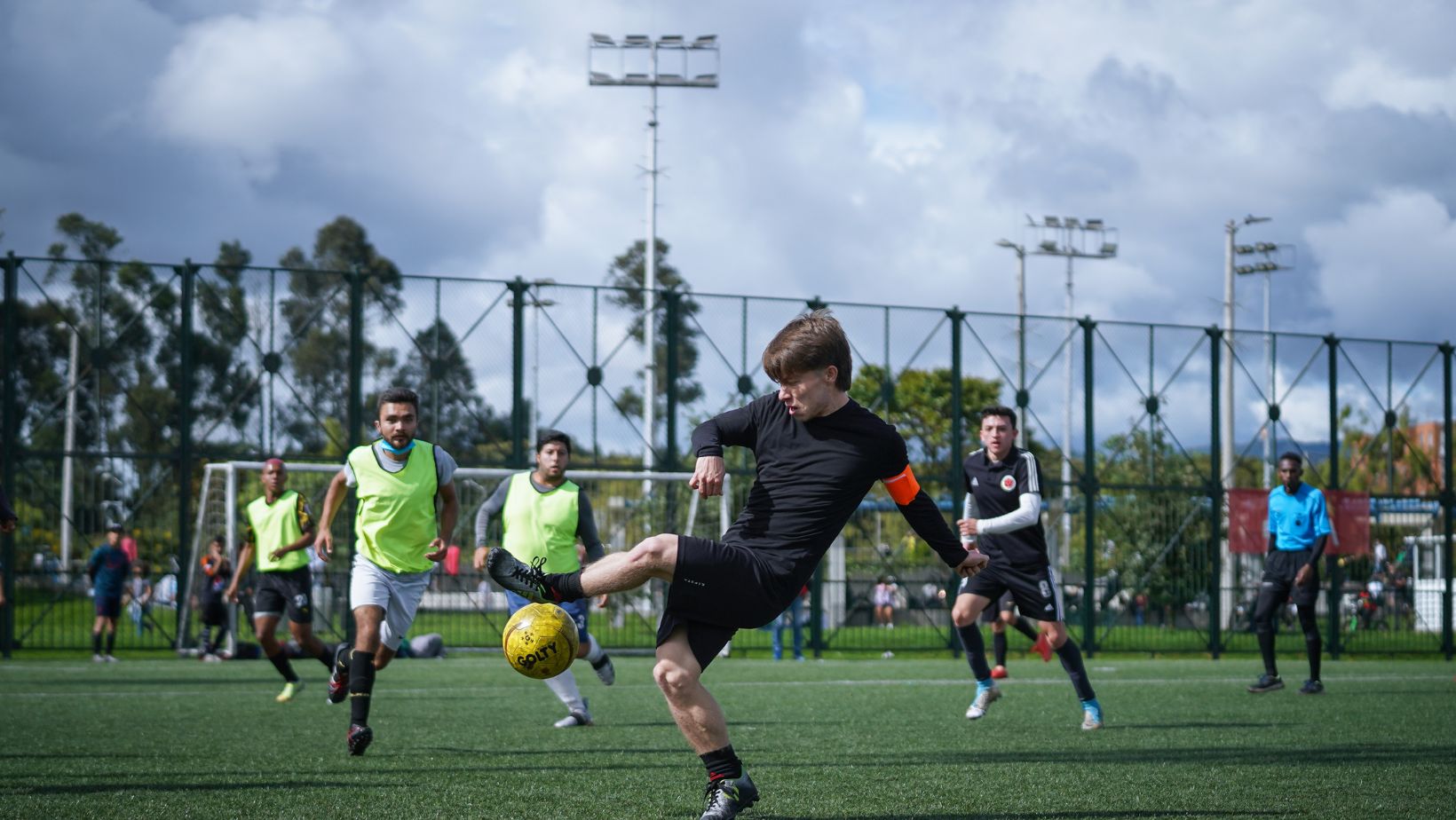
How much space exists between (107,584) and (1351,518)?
62.9ft

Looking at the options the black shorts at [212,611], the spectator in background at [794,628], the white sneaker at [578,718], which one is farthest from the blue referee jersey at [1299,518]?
the black shorts at [212,611]

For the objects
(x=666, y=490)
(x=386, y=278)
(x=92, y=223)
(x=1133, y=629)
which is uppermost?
(x=92, y=223)

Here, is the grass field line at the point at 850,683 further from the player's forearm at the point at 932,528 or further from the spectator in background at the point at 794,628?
the player's forearm at the point at 932,528

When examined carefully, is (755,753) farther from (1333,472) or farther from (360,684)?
(1333,472)

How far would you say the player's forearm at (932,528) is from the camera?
217 inches

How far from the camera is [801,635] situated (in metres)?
21.3

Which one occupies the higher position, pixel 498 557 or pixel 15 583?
pixel 498 557

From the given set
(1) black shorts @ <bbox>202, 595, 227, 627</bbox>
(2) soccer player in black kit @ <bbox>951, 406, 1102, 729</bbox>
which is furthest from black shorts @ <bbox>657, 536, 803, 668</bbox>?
(1) black shorts @ <bbox>202, 595, 227, 627</bbox>

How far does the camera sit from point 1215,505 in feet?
77.9

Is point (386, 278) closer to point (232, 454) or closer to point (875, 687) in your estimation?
point (232, 454)

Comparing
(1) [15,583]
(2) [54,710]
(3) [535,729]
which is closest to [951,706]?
(3) [535,729]

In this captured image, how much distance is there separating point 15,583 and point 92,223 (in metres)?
34.5

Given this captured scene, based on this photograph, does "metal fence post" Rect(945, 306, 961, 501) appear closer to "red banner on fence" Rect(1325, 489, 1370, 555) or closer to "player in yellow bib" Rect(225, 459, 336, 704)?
"red banner on fence" Rect(1325, 489, 1370, 555)

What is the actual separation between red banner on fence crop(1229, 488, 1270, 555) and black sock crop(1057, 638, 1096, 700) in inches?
597
